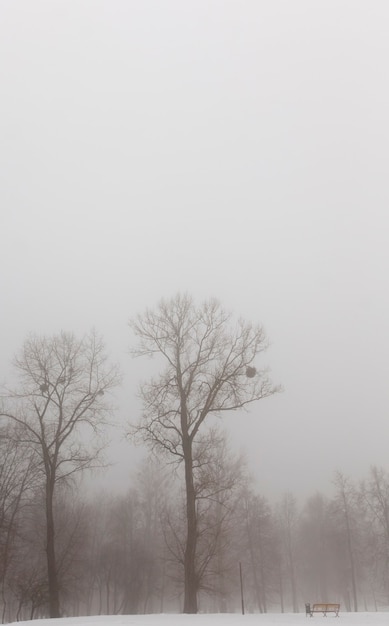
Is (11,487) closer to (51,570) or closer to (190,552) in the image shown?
(51,570)

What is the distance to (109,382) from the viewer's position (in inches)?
1196

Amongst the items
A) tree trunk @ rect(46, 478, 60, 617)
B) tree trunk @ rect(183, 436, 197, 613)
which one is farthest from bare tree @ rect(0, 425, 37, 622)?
tree trunk @ rect(183, 436, 197, 613)

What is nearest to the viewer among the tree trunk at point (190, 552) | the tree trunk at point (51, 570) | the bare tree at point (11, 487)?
the tree trunk at point (190, 552)

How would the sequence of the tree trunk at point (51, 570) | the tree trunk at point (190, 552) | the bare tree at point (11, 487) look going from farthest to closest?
the bare tree at point (11, 487), the tree trunk at point (51, 570), the tree trunk at point (190, 552)

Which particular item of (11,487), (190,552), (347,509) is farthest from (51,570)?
(347,509)

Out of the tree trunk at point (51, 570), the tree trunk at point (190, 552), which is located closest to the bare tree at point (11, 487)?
the tree trunk at point (51, 570)

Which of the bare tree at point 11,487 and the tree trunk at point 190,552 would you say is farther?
the bare tree at point 11,487

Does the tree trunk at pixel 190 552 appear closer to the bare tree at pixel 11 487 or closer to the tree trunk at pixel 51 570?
the tree trunk at pixel 51 570

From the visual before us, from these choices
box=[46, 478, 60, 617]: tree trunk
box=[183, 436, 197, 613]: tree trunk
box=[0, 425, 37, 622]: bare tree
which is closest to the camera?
box=[183, 436, 197, 613]: tree trunk

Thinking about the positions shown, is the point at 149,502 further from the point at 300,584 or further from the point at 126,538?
the point at 300,584

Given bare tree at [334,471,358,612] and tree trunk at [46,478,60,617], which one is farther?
bare tree at [334,471,358,612]

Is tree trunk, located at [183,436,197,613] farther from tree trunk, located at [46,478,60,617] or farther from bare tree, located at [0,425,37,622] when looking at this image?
bare tree, located at [0,425,37,622]

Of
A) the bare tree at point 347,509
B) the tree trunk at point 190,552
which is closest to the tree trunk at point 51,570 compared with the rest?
the tree trunk at point 190,552

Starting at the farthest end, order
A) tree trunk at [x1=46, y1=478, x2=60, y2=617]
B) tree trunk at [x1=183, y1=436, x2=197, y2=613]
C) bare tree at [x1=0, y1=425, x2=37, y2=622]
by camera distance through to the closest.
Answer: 1. bare tree at [x1=0, y1=425, x2=37, y2=622]
2. tree trunk at [x1=46, y1=478, x2=60, y2=617]
3. tree trunk at [x1=183, y1=436, x2=197, y2=613]
